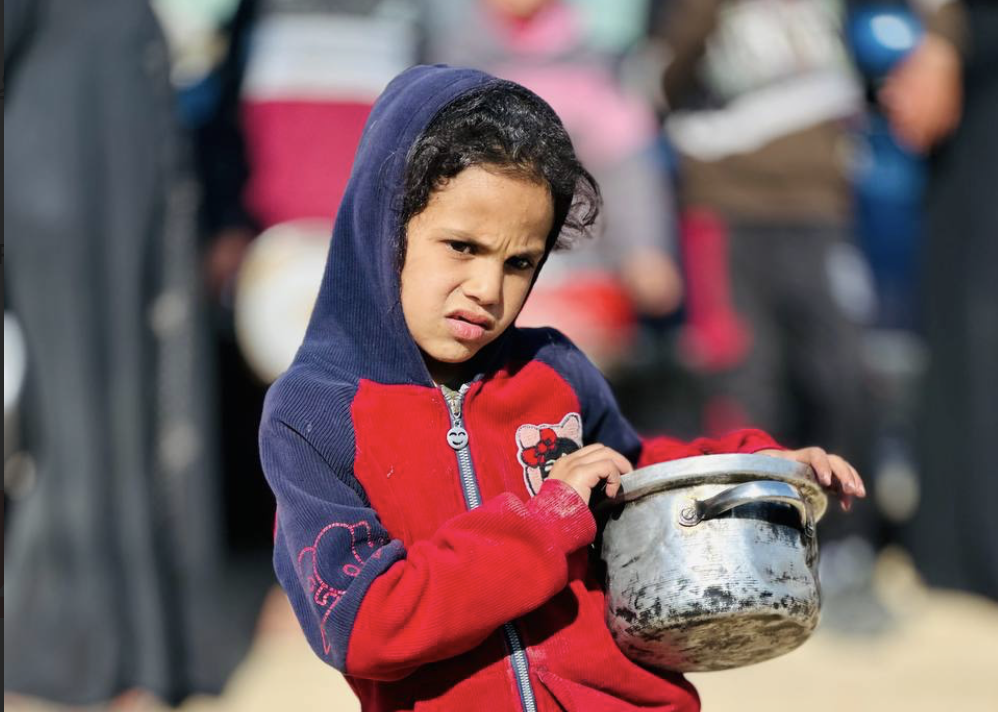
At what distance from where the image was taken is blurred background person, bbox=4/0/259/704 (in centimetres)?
455

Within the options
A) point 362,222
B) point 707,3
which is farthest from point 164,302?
point 362,222

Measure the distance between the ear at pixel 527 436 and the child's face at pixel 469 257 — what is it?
139mm

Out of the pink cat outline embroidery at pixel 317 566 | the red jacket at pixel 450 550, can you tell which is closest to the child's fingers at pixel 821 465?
the red jacket at pixel 450 550

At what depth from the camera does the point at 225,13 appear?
246 inches

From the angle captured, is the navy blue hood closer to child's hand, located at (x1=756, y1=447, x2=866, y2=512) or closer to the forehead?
the forehead

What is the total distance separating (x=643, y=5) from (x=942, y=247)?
6.02 ft

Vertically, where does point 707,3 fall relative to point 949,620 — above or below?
above

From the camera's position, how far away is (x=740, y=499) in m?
1.96

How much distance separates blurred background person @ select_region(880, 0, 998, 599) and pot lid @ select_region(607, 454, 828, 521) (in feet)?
13.0

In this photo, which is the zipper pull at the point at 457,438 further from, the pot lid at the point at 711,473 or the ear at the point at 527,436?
the pot lid at the point at 711,473

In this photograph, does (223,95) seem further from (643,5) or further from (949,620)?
(949,620)

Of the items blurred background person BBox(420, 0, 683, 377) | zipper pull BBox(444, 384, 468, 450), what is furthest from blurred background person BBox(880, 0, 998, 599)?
zipper pull BBox(444, 384, 468, 450)

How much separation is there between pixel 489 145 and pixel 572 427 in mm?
432

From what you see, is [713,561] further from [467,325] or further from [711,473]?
[467,325]
